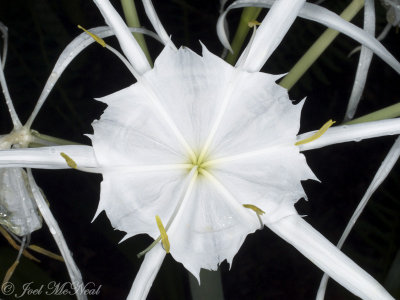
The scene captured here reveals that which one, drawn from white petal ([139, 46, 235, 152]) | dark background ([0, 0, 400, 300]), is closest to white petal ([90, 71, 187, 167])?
white petal ([139, 46, 235, 152])

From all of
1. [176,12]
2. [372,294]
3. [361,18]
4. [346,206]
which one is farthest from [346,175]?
[372,294]

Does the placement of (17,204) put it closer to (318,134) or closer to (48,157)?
(48,157)

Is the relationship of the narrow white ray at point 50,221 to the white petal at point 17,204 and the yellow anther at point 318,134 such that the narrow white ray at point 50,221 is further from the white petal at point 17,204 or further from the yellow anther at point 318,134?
the yellow anther at point 318,134

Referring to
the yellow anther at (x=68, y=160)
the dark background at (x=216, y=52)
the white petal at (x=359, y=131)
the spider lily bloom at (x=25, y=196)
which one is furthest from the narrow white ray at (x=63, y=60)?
the dark background at (x=216, y=52)

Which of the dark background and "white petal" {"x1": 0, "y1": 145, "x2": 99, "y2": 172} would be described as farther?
A: the dark background

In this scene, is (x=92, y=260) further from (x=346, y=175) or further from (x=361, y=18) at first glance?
(x=361, y=18)

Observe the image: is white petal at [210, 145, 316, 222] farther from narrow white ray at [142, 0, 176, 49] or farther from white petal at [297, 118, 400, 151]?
narrow white ray at [142, 0, 176, 49]
